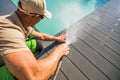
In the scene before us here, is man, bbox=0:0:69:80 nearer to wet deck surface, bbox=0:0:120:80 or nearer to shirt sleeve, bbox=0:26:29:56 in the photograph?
shirt sleeve, bbox=0:26:29:56

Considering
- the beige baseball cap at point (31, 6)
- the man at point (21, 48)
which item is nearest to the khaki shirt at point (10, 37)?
the man at point (21, 48)

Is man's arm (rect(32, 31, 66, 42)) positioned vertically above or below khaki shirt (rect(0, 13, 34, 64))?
below

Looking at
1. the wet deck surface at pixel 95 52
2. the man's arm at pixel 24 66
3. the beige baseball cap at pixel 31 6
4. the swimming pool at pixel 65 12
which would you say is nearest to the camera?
the man's arm at pixel 24 66

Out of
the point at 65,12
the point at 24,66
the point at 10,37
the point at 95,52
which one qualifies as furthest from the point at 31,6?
the point at 65,12

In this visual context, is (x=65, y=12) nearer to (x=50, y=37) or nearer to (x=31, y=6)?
(x=50, y=37)

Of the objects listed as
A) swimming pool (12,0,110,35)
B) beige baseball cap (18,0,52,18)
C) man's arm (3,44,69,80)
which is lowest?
swimming pool (12,0,110,35)

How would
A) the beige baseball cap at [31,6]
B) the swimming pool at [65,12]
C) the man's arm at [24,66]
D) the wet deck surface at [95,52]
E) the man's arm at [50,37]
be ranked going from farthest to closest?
the swimming pool at [65,12] → the man's arm at [50,37] → the wet deck surface at [95,52] → the beige baseball cap at [31,6] → the man's arm at [24,66]

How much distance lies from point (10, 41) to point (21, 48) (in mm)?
120

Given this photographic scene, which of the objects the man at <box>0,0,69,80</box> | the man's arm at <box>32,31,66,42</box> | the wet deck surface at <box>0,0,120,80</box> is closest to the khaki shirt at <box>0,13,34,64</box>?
the man at <box>0,0,69,80</box>

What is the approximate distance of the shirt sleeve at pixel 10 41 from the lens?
1559mm

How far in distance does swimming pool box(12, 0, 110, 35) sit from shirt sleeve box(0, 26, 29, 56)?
5.10 meters

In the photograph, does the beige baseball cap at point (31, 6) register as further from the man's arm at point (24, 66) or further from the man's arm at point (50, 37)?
the man's arm at point (50, 37)

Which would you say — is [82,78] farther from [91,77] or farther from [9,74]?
[9,74]

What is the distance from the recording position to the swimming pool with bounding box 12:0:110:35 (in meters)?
7.11
